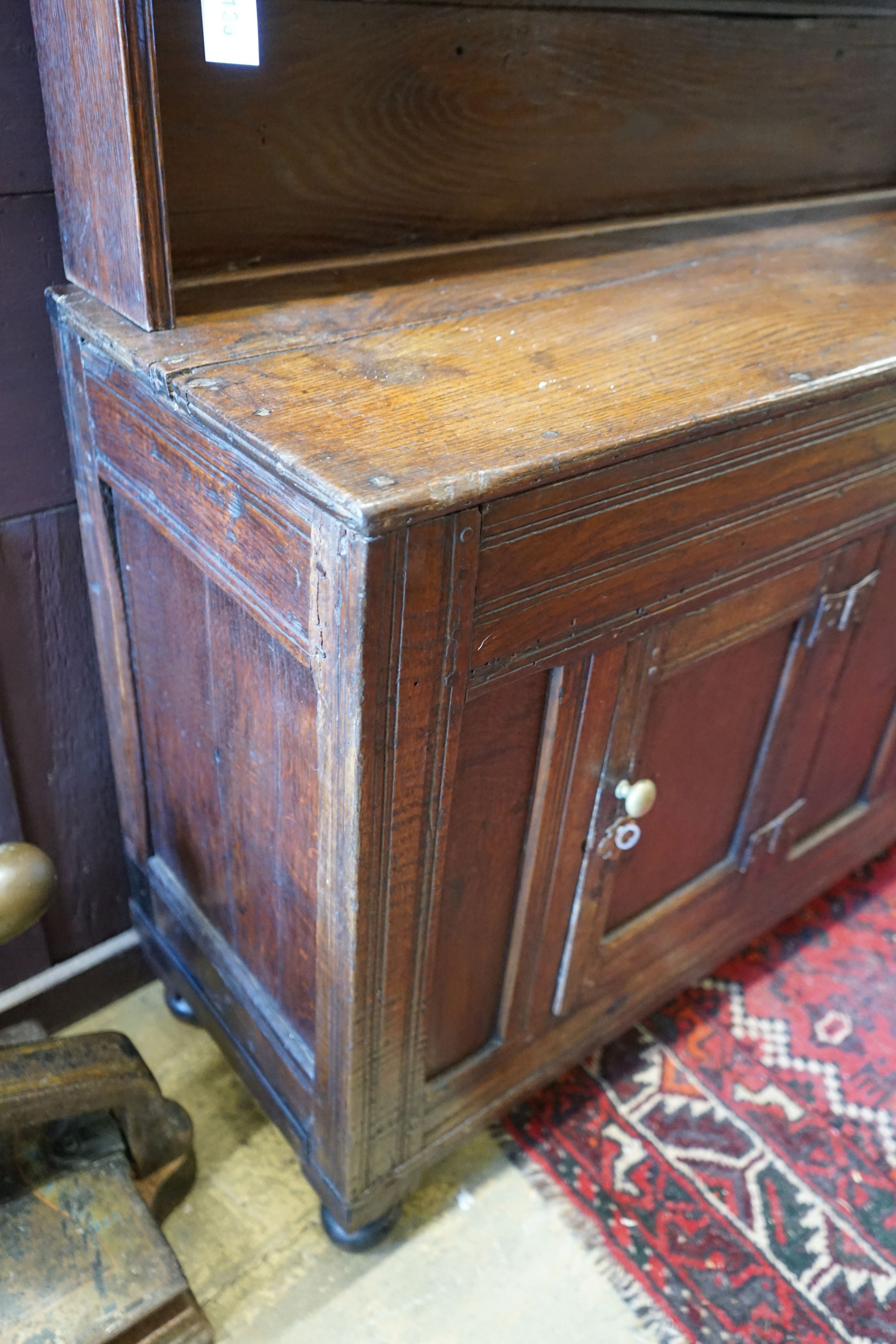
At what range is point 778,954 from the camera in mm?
1544

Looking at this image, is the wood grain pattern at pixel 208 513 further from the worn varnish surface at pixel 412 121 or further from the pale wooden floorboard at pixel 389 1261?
the pale wooden floorboard at pixel 389 1261

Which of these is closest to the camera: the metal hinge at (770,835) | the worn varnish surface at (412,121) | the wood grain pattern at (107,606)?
the worn varnish surface at (412,121)

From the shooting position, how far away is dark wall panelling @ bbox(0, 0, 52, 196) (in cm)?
85

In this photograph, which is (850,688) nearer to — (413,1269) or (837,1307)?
(837,1307)

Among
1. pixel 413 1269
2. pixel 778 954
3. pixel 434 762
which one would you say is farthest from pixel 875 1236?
pixel 434 762

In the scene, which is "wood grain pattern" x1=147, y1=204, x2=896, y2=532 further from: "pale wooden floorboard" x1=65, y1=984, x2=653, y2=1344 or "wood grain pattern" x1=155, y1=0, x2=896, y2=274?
"pale wooden floorboard" x1=65, y1=984, x2=653, y2=1344

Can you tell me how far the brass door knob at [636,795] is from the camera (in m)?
0.99

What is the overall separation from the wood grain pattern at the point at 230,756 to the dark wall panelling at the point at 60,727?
10 centimetres

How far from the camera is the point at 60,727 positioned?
118cm

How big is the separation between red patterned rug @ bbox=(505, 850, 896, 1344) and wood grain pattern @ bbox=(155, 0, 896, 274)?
3.55 feet

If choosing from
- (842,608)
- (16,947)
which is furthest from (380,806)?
(16,947)

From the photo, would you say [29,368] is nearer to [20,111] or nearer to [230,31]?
[20,111]

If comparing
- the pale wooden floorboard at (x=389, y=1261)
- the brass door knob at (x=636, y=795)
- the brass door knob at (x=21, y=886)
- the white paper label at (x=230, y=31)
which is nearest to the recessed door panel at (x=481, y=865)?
the brass door knob at (x=636, y=795)

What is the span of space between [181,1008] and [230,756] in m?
0.56
